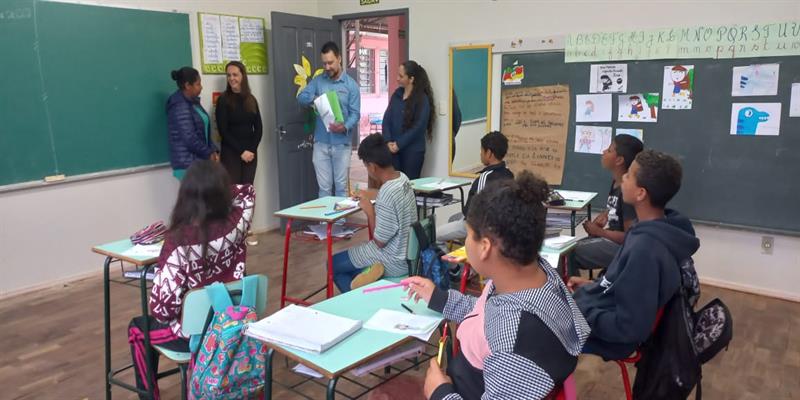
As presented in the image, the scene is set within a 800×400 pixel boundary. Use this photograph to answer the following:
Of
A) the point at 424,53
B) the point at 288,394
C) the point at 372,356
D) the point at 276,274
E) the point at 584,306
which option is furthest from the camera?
the point at 424,53

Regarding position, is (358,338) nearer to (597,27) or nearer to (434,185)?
(434,185)

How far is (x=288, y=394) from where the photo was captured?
2729 mm

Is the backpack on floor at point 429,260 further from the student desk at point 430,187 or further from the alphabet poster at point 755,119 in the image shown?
the alphabet poster at point 755,119

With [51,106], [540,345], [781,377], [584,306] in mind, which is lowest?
[781,377]

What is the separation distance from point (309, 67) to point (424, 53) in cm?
115

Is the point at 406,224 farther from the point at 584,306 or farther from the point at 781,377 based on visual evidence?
the point at 781,377

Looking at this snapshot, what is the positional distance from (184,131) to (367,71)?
25.5ft

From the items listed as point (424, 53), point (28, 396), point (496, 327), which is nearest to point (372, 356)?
point (496, 327)

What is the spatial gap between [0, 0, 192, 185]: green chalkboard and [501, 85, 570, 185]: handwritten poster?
9.23 ft

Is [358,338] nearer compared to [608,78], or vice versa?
[358,338]

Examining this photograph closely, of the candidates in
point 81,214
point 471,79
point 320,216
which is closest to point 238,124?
point 81,214

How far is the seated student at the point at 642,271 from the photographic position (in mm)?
1777

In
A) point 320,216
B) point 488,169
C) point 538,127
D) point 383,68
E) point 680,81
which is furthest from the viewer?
point 383,68

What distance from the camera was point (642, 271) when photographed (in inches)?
70.0
